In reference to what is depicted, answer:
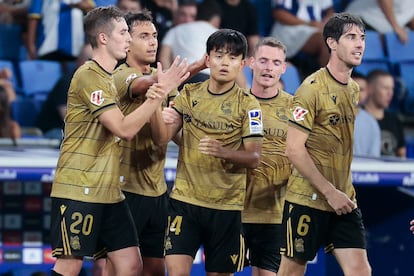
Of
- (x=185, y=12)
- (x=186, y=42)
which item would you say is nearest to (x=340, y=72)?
(x=186, y=42)

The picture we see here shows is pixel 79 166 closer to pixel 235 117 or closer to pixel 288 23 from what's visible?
pixel 235 117

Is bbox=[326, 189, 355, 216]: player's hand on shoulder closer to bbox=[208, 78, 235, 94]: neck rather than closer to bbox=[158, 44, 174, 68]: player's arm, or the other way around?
bbox=[208, 78, 235, 94]: neck

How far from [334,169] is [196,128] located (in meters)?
0.91

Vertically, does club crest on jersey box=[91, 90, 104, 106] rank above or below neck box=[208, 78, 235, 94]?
below

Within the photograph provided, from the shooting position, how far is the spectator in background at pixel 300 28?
12.7m

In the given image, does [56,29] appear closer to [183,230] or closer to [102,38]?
[102,38]

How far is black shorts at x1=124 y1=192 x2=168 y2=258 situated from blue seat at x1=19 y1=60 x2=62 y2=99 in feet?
14.0

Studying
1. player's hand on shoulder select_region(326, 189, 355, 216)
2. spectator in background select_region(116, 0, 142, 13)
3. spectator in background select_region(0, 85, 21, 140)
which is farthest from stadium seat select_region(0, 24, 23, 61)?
player's hand on shoulder select_region(326, 189, 355, 216)

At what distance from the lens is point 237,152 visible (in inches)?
280

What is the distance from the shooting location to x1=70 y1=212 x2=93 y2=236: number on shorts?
278 inches

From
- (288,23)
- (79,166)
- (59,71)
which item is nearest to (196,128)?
(79,166)

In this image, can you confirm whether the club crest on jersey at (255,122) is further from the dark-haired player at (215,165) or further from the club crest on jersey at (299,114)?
the club crest on jersey at (299,114)

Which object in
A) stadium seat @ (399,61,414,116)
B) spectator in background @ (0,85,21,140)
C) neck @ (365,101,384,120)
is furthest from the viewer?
stadium seat @ (399,61,414,116)

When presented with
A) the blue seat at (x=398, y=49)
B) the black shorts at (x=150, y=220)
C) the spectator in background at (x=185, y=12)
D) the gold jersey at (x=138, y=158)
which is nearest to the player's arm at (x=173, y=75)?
the gold jersey at (x=138, y=158)
